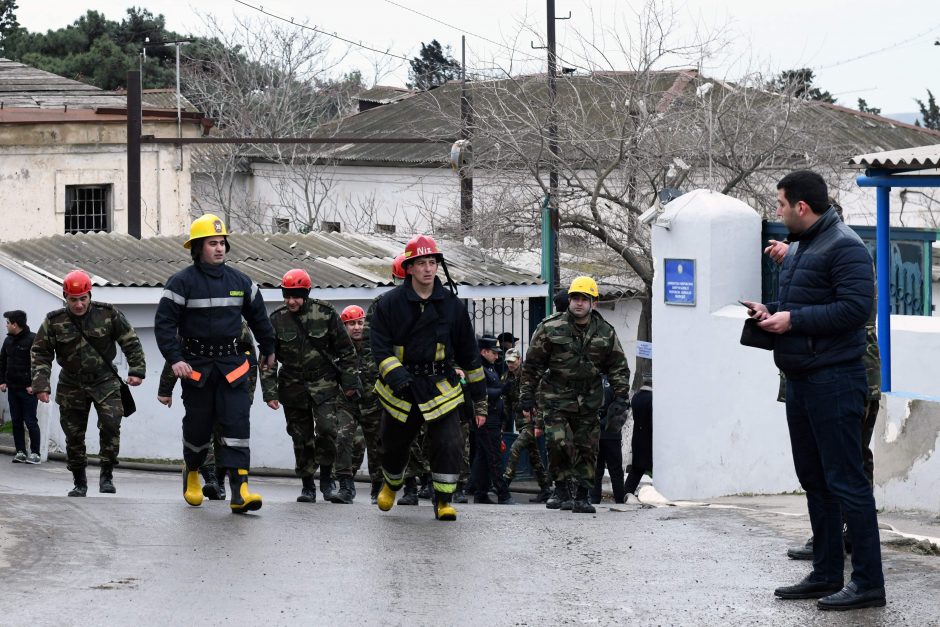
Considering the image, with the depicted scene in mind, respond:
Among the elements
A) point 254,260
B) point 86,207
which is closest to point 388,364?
point 254,260

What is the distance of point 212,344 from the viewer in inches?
372

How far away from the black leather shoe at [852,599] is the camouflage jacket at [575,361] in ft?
15.3

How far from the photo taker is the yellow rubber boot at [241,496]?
9.45 meters

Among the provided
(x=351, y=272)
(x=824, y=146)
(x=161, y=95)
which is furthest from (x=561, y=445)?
(x=161, y=95)

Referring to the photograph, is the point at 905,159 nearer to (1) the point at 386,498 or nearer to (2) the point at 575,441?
(2) the point at 575,441

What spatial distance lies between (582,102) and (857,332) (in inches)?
689

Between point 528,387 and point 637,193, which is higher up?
point 637,193

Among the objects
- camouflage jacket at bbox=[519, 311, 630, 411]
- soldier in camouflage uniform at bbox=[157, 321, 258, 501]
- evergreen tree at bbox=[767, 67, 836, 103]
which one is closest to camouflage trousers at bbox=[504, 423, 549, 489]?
camouflage jacket at bbox=[519, 311, 630, 411]

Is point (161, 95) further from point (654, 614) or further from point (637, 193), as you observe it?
point (654, 614)

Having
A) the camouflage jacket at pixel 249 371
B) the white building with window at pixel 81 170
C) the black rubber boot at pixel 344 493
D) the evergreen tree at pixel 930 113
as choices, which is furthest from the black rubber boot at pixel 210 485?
the evergreen tree at pixel 930 113

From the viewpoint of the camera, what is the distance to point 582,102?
2339 centimetres

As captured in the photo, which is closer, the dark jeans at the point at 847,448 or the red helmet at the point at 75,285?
the dark jeans at the point at 847,448

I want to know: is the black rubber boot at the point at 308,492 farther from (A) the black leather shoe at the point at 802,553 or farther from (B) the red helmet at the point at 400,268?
(A) the black leather shoe at the point at 802,553

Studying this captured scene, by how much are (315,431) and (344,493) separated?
1.90ft
